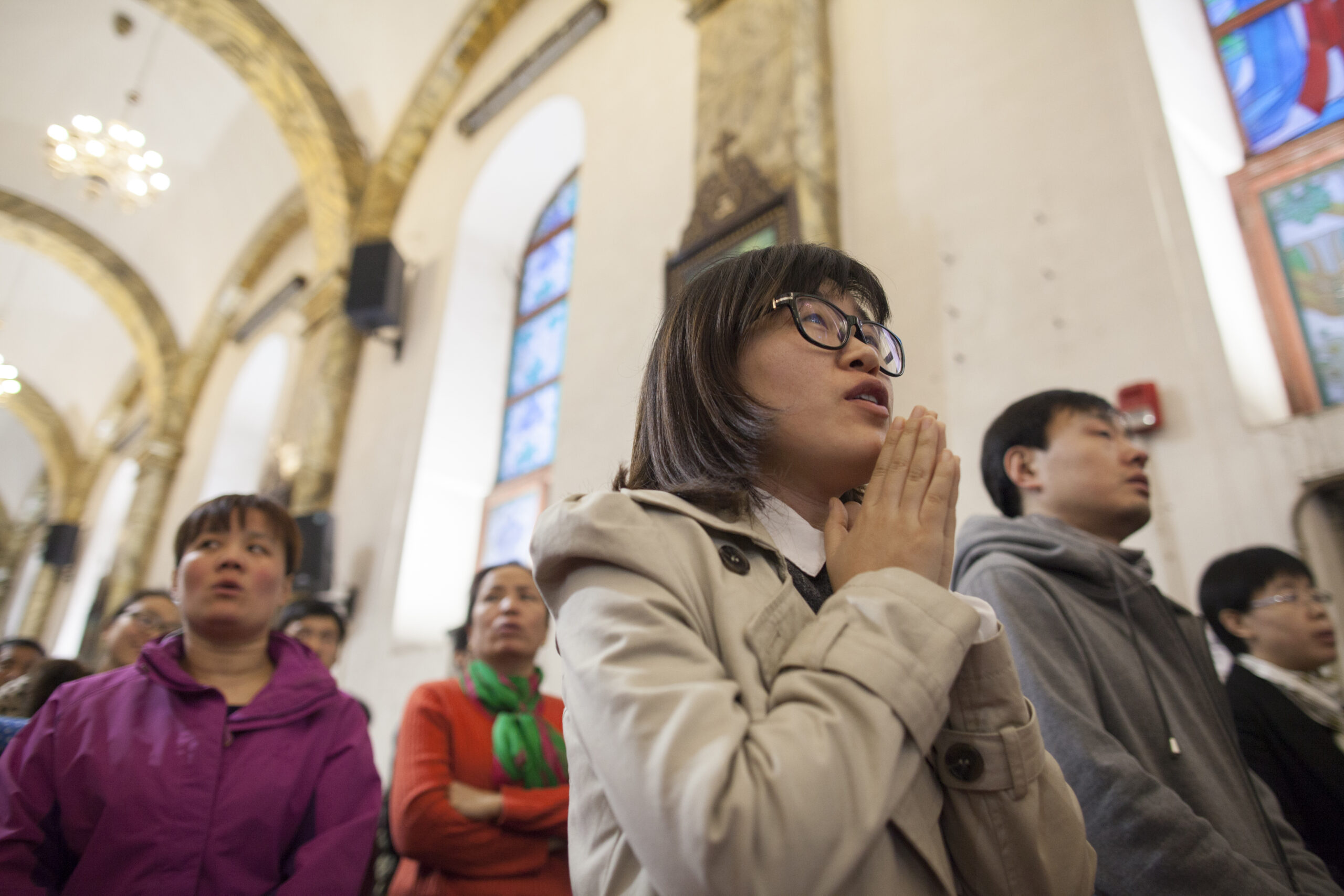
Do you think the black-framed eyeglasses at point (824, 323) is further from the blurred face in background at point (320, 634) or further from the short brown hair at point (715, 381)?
the blurred face in background at point (320, 634)

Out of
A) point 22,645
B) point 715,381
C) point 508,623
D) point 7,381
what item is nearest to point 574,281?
point 508,623

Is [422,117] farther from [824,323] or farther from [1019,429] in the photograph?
[824,323]

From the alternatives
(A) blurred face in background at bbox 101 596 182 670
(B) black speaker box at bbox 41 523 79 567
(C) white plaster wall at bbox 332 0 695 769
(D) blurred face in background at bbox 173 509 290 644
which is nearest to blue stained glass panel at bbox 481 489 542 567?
(C) white plaster wall at bbox 332 0 695 769

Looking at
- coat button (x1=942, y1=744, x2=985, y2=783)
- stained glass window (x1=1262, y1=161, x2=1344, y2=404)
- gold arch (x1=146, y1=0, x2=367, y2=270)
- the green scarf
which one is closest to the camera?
coat button (x1=942, y1=744, x2=985, y2=783)

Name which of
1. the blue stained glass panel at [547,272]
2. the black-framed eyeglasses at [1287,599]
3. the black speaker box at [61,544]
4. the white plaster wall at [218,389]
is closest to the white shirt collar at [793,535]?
the black-framed eyeglasses at [1287,599]

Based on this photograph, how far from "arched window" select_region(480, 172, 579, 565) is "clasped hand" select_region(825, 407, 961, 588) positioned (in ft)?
14.8

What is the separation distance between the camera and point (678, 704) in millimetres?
739

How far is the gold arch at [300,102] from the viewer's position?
7895 mm

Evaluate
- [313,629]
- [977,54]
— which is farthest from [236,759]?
[977,54]

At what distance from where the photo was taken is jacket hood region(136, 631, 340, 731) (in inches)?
67.9

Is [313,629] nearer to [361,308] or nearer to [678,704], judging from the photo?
[678,704]

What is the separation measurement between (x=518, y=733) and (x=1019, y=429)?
1.53 metres

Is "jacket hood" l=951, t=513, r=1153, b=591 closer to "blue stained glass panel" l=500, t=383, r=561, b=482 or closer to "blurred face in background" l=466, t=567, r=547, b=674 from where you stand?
"blurred face in background" l=466, t=567, r=547, b=674

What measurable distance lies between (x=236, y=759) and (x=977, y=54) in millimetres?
3613
